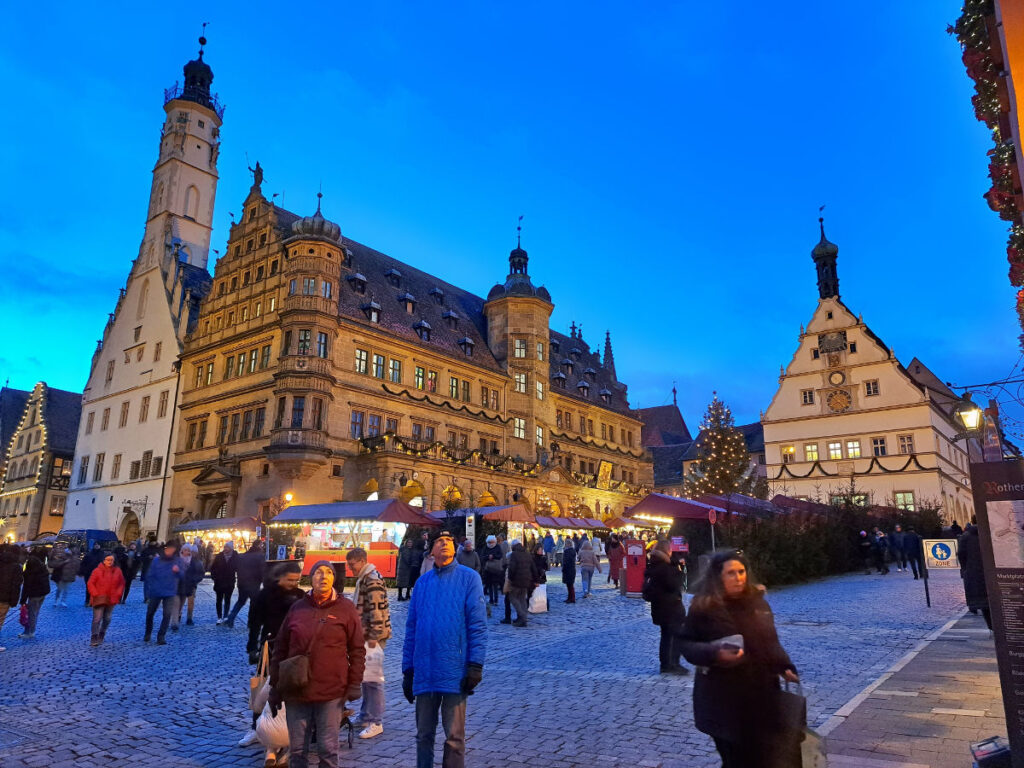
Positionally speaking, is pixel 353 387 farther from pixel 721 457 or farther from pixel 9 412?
pixel 9 412

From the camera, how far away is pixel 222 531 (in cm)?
3238

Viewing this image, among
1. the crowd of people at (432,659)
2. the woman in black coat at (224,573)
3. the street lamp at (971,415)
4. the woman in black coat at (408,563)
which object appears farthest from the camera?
the woman in black coat at (408,563)

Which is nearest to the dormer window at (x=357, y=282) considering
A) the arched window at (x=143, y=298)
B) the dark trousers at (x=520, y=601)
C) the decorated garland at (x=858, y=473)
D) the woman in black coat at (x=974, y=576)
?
the arched window at (x=143, y=298)

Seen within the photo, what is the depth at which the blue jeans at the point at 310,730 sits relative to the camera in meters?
5.09

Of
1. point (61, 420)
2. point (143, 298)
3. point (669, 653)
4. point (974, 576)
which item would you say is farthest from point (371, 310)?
point (61, 420)

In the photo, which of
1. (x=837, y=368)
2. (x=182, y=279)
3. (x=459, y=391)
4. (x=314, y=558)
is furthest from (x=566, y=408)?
(x=314, y=558)

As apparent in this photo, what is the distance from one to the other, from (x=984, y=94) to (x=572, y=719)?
38.0 feet

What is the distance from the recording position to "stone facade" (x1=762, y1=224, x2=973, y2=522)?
4638 cm

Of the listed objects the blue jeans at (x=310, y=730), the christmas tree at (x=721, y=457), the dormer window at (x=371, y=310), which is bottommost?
the blue jeans at (x=310, y=730)

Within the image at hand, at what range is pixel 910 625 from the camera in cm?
1348

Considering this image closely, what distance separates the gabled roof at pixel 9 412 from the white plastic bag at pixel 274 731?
84513 millimetres

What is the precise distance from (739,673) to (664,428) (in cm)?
8981

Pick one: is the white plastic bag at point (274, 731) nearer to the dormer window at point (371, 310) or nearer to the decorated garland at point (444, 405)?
the decorated garland at point (444, 405)

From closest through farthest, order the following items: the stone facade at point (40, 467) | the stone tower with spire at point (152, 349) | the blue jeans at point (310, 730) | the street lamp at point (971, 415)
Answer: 1. the blue jeans at point (310, 730)
2. the street lamp at point (971, 415)
3. the stone tower with spire at point (152, 349)
4. the stone facade at point (40, 467)
